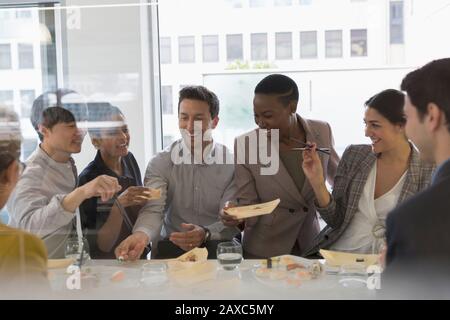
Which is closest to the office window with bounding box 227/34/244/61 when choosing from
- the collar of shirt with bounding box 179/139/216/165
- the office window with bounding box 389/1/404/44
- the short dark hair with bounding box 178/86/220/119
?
the short dark hair with bounding box 178/86/220/119

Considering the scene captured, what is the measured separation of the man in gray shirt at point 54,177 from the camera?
3.91ft

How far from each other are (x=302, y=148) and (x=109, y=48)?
2.12ft

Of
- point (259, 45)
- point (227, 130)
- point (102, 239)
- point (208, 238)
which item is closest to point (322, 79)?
point (259, 45)

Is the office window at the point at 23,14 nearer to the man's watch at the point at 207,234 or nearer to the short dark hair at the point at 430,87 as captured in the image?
the man's watch at the point at 207,234

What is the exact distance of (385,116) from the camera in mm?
1318

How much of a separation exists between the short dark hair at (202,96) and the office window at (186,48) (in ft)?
0.37

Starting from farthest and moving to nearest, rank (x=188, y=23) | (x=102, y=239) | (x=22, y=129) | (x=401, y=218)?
1. (x=102, y=239)
2. (x=188, y=23)
3. (x=22, y=129)
4. (x=401, y=218)

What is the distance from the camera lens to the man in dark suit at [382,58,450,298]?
2.53 ft

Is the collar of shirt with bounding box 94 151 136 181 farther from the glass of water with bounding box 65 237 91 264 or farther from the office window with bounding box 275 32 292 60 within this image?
the office window with bounding box 275 32 292 60

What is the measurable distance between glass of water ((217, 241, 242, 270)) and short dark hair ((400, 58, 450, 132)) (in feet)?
2.18

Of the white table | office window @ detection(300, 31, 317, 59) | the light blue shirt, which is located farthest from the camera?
office window @ detection(300, 31, 317, 59)
